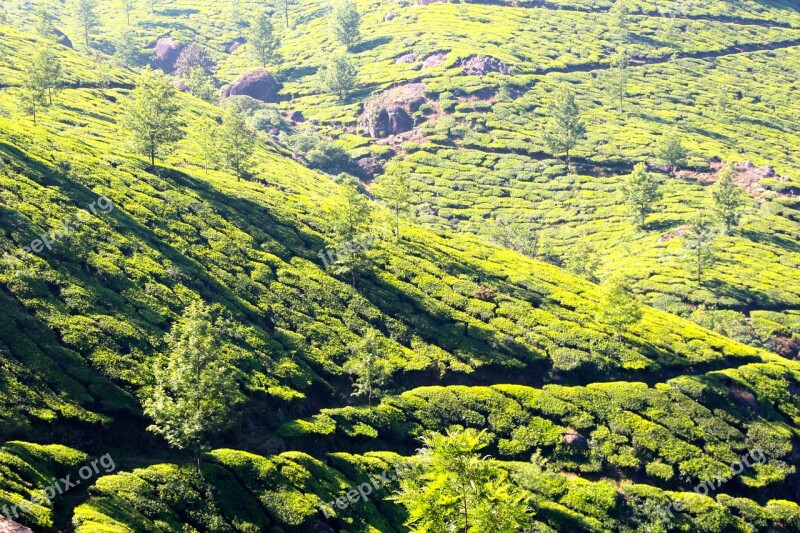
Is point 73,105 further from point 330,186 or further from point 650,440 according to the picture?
point 650,440

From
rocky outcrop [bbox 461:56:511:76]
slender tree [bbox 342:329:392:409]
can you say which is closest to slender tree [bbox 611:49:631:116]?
rocky outcrop [bbox 461:56:511:76]

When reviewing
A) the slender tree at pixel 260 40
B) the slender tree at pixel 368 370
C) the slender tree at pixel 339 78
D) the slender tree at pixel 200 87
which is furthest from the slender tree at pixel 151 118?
the slender tree at pixel 260 40

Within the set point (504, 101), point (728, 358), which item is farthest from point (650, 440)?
point (504, 101)

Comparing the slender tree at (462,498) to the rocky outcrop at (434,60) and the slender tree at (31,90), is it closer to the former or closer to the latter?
the slender tree at (31,90)

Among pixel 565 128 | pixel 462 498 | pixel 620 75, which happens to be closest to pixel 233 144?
pixel 462 498

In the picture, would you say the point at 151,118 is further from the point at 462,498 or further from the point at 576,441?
the point at 462,498
